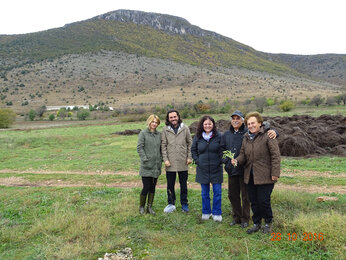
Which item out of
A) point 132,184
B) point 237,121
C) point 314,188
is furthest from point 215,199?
point 132,184

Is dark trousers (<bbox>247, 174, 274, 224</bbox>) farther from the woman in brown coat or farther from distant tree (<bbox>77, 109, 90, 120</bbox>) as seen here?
distant tree (<bbox>77, 109, 90, 120</bbox>)

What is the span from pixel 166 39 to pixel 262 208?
117 meters

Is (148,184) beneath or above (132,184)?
above

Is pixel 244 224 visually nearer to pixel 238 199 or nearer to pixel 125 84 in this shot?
pixel 238 199

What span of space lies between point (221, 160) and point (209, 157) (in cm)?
24

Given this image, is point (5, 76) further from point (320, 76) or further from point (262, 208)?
point (320, 76)

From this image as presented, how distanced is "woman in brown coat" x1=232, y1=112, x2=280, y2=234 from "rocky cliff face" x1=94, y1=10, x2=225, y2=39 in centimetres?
12956

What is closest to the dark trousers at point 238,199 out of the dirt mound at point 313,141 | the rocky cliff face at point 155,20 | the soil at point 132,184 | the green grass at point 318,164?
the soil at point 132,184

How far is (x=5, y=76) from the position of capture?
67938mm

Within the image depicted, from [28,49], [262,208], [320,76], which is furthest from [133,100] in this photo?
[320,76]

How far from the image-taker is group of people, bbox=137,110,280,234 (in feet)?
15.3

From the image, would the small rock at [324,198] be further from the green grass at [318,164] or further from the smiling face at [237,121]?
the green grass at [318,164]

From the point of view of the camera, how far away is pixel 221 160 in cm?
530

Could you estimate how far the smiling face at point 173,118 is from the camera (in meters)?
5.75
